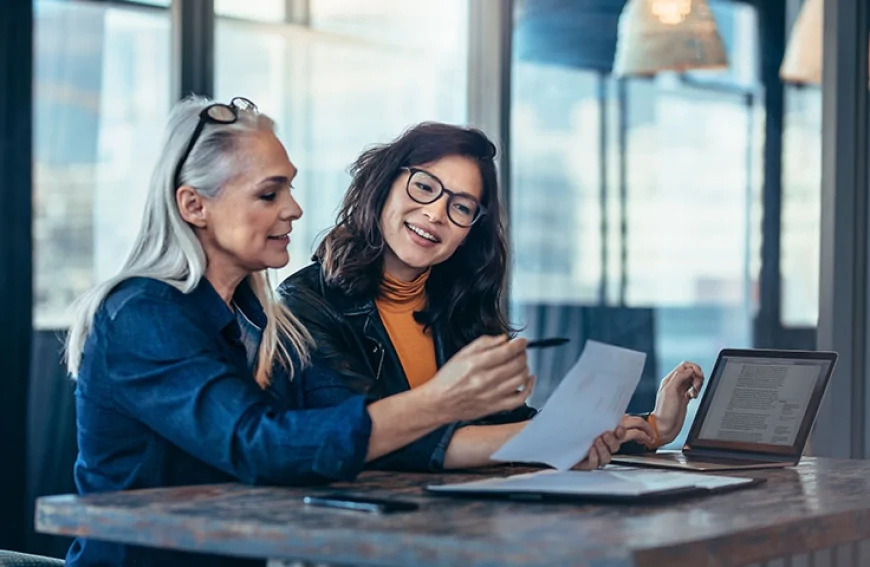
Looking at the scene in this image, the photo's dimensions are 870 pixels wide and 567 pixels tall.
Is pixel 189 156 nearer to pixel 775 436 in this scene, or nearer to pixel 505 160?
pixel 775 436

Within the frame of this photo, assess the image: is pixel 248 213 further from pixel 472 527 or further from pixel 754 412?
pixel 754 412

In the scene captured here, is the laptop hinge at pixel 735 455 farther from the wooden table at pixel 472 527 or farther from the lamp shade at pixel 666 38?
the lamp shade at pixel 666 38

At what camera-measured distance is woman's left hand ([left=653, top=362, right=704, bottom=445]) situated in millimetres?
2543

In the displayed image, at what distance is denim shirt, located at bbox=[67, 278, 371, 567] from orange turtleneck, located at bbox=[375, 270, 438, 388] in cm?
61

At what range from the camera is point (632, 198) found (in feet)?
14.0

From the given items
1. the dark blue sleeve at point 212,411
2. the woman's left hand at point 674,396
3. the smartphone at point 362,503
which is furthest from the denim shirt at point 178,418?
the woman's left hand at point 674,396

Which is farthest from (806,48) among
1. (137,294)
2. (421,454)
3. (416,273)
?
(137,294)

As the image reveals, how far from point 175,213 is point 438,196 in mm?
740

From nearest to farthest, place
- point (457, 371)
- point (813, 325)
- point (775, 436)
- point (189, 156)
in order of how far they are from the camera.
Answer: point (457, 371) < point (189, 156) < point (775, 436) < point (813, 325)

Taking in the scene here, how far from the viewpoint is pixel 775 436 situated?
231 cm

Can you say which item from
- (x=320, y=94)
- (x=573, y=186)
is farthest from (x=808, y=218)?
(x=320, y=94)

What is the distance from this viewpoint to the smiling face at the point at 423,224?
8.55ft

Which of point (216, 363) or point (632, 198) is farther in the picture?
point (632, 198)

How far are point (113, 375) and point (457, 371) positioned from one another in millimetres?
511
